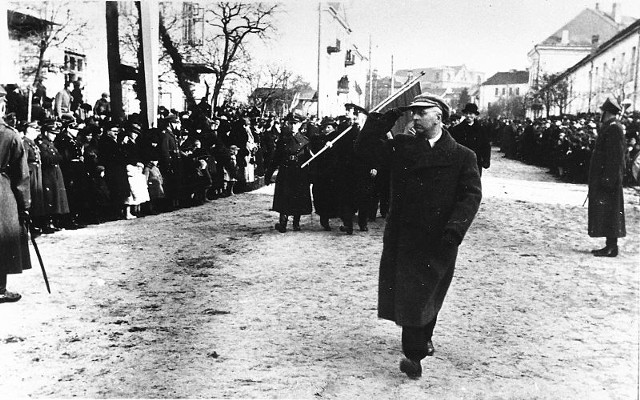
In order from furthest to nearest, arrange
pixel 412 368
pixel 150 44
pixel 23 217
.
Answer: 1. pixel 150 44
2. pixel 23 217
3. pixel 412 368

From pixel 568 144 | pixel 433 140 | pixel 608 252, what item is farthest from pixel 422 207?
pixel 568 144

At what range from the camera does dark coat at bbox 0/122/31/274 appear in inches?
197

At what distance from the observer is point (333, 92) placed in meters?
25.1

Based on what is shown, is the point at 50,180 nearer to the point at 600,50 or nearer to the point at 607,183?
the point at 607,183

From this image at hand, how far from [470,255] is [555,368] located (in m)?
3.47

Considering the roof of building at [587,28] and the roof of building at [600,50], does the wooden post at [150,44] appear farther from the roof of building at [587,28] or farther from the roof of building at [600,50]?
the roof of building at [587,28]

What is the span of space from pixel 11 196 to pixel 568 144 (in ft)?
49.6

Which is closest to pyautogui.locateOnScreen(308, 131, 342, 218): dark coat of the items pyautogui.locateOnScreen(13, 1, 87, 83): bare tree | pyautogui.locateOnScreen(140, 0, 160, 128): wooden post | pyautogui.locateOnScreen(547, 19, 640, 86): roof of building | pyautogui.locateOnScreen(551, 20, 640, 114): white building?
pyautogui.locateOnScreen(140, 0, 160, 128): wooden post

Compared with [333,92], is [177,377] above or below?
below

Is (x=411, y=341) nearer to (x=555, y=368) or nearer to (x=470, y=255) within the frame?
(x=555, y=368)

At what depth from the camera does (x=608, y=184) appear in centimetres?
727

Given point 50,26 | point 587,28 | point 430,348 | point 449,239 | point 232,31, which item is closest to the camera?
point 449,239

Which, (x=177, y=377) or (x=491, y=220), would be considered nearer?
(x=177, y=377)

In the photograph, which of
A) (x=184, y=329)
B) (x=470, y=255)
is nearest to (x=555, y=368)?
(x=184, y=329)
